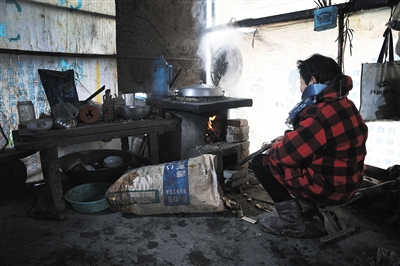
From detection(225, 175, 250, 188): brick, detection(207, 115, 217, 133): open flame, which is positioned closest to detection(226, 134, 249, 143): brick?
detection(207, 115, 217, 133): open flame

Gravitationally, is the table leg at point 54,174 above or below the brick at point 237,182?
above

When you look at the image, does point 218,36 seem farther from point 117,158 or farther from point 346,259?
point 346,259

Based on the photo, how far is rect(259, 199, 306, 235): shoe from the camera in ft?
9.69

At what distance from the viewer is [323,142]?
2438mm

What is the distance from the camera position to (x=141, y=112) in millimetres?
4039

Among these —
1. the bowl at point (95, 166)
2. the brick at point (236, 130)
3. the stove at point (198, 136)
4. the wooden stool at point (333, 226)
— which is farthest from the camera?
the brick at point (236, 130)

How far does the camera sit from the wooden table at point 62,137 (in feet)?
10.6

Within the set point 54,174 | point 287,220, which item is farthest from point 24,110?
point 287,220

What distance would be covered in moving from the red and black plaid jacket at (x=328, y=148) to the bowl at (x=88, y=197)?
7.35 feet

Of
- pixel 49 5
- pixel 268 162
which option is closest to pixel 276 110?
pixel 268 162

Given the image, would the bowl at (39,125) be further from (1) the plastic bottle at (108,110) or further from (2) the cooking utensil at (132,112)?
(2) the cooking utensil at (132,112)

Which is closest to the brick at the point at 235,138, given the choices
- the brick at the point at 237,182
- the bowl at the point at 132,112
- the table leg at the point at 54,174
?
the brick at the point at 237,182

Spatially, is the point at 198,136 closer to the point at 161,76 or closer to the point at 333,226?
the point at 161,76

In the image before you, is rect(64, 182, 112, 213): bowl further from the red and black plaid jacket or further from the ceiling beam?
the ceiling beam
